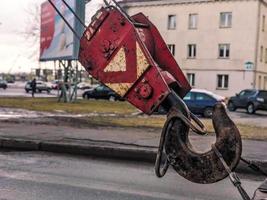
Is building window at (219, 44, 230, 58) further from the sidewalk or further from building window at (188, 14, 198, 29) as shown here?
the sidewalk

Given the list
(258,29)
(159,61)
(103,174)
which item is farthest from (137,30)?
(258,29)

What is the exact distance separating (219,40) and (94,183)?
51026mm

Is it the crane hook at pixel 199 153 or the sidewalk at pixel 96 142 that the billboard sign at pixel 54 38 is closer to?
the sidewalk at pixel 96 142

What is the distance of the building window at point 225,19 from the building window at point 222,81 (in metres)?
4.99

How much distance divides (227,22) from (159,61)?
54.5m

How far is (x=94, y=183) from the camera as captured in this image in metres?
8.46

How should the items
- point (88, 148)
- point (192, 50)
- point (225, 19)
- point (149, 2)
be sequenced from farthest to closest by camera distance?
point (149, 2), point (192, 50), point (225, 19), point (88, 148)

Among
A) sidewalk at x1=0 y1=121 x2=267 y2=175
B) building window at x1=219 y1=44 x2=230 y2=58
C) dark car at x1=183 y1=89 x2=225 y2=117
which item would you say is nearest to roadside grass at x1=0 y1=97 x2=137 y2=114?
dark car at x1=183 y1=89 x2=225 y2=117

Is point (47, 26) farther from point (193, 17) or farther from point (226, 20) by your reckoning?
point (193, 17)

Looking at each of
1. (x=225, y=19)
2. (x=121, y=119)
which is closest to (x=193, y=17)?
(x=225, y=19)

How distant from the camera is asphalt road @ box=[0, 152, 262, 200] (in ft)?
24.7

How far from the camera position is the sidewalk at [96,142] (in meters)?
11.8

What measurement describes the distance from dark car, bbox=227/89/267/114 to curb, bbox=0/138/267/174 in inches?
1034

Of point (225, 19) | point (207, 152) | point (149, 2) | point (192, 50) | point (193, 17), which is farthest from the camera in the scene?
point (149, 2)
